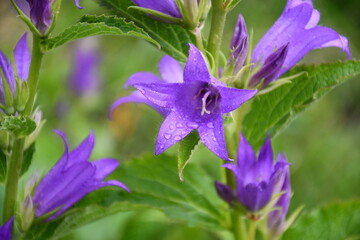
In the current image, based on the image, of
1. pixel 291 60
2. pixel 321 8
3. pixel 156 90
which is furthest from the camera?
pixel 321 8

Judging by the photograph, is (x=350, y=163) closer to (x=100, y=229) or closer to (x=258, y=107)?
(x=100, y=229)

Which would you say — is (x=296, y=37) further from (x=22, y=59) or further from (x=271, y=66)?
(x=22, y=59)

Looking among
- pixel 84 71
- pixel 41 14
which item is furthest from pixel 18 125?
pixel 84 71

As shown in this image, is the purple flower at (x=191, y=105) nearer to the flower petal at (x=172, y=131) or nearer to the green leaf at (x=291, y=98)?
the flower petal at (x=172, y=131)

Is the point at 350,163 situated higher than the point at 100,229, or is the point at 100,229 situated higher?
the point at 100,229

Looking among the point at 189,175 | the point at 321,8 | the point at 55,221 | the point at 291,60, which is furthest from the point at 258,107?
the point at 321,8

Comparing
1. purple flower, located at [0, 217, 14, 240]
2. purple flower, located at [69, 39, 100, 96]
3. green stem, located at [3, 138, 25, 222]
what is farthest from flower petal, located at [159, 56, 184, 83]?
purple flower, located at [69, 39, 100, 96]
